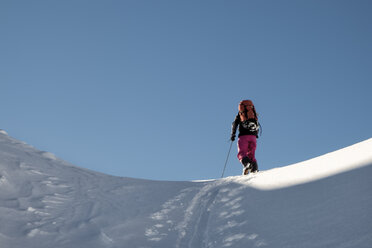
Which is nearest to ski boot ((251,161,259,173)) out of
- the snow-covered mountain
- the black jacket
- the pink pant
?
the pink pant

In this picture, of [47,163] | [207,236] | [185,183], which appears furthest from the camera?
[47,163]

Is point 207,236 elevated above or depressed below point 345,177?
below

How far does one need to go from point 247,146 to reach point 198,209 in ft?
9.29

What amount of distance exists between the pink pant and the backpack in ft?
1.15

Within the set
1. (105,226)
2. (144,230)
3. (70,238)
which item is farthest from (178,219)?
(70,238)

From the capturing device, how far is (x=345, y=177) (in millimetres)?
3512

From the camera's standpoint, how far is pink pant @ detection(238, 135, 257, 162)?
6.49m

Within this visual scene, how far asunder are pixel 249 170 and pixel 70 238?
3.80 m

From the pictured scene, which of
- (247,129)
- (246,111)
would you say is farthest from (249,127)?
(246,111)

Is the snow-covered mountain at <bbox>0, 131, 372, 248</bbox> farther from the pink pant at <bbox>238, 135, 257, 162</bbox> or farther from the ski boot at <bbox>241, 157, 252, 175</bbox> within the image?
the pink pant at <bbox>238, 135, 257, 162</bbox>

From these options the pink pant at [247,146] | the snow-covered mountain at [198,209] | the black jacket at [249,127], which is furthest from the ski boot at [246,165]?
the snow-covered mountain at [198,209]

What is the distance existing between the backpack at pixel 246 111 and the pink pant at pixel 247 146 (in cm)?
35

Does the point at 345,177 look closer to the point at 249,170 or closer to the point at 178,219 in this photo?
the point at 178,219

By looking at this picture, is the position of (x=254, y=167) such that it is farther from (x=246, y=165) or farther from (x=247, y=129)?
(x=247, y=129)
